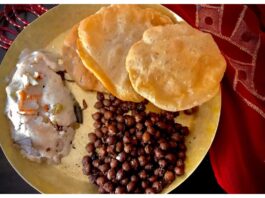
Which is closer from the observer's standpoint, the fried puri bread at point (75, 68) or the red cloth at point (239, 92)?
the red cloth at point (239, 92)

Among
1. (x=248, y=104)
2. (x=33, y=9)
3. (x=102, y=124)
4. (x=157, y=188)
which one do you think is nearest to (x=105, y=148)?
(x=102, y=124)

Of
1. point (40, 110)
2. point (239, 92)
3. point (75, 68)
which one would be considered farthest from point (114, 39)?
point (239, 92)

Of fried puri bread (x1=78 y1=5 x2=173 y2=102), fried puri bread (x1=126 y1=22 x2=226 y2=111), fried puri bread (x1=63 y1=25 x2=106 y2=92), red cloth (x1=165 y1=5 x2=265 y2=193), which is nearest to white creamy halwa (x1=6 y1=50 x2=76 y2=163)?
fried puri bread (x1=63 y1=25 x2=106 y2=92)

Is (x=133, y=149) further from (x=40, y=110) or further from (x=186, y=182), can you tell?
(x=40, y=110)

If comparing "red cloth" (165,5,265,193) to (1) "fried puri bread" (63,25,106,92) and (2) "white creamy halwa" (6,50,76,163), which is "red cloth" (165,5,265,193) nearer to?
(1) "fried puri bread" (63,25,106,92)

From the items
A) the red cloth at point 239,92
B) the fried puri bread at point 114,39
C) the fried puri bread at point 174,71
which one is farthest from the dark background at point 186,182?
the fried puri bread at point 114,39

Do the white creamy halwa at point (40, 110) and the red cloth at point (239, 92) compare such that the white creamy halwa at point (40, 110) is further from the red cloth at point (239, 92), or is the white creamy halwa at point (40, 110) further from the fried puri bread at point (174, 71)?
the red cloth at point (239, 92)
